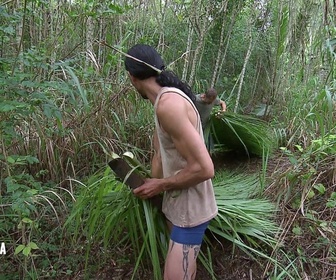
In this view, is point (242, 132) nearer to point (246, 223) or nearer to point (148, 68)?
point (246, 223)

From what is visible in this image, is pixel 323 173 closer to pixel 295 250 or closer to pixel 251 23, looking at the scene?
pixel 295 250

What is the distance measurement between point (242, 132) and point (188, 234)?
161cm

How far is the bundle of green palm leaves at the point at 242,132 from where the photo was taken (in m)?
3.26

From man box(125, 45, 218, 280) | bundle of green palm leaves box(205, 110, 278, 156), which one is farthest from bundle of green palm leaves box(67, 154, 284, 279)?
bundle of green palm leaves box(205, 110, 278, 156)

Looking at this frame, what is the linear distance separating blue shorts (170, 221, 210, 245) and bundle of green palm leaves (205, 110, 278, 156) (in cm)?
145

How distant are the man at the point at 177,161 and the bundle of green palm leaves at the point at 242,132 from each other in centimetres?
140

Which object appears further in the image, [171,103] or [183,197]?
[183,197]

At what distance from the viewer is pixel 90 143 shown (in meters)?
3.35

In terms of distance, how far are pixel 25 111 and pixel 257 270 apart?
1.51 meters

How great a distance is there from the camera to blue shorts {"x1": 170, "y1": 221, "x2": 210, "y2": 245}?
1856 mm

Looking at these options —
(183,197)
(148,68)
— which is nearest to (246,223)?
(183,197)

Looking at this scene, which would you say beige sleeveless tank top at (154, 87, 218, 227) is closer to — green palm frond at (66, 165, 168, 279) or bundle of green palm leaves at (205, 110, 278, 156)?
green palm frond at (66, 165, 168, 279)

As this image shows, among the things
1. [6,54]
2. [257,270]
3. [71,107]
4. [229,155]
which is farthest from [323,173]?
[6,54]

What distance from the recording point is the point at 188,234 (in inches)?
73.2
